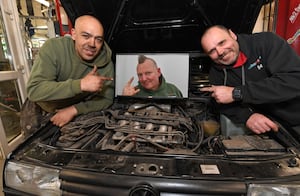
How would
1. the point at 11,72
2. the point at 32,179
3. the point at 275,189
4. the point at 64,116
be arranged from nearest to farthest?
1. the point at 275,189
2. the point at 32,179
3. the point at 64,116
4. the point at 11,72

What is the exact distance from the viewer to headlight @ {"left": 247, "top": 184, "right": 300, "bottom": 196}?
60 cm

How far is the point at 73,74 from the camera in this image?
1.28 meters

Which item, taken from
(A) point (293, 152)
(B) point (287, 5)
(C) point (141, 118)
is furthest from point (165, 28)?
(B) point (287, 5)

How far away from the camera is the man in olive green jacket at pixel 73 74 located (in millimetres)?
1090

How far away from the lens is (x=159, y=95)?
1382mm

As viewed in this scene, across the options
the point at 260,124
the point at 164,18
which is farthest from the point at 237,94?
the point at 164,18

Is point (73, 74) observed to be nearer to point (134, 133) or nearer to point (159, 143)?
point (134, 133)

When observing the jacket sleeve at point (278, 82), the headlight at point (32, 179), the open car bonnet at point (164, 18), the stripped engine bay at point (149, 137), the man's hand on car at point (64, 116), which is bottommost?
the headlight at point (32, 179)

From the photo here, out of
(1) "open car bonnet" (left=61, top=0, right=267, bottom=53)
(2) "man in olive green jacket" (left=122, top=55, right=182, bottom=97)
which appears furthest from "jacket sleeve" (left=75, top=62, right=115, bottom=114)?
(1) "open car bonnet" (left=61, top=0, right=267, bottom=53)

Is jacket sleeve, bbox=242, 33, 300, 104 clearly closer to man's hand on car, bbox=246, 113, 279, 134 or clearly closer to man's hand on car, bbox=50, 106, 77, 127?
man's hand on car, bbox=246, 113, 279, 134

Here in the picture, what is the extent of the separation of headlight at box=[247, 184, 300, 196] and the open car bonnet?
0.97 m

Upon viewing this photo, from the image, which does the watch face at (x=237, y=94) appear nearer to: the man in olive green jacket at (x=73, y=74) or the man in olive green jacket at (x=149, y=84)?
the man in olive green jacket at (x=149, y=84)

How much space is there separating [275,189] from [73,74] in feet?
4.05

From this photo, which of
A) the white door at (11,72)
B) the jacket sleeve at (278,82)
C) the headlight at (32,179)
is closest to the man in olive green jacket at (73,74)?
the headlight at (32,179)
